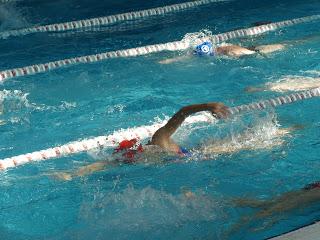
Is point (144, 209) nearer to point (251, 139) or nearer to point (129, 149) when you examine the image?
point (129, 149)

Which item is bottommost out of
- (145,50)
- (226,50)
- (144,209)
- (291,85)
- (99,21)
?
(144,209)

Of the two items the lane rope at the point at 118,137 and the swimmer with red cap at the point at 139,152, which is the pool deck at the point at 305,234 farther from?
the lane rope at the point at 118,137

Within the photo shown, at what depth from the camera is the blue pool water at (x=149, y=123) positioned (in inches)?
164

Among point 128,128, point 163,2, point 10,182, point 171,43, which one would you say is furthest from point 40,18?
point 10,182

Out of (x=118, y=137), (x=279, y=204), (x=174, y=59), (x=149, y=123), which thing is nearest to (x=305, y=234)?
(x=279, y=204)

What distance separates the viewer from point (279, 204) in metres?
4.01

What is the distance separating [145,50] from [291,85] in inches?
87.5

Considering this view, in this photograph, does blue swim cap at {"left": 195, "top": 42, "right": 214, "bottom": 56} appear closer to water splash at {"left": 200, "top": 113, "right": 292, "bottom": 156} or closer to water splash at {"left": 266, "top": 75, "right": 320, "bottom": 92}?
water splash at {"left": 266, "top": 75, "right": 320, "bottom": 92}

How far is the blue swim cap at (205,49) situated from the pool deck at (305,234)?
14.5ft

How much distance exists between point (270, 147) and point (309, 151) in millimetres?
310

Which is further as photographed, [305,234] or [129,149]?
[129,149]

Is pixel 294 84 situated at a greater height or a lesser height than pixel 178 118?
greater

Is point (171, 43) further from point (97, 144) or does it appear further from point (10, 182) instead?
point (10, 182)

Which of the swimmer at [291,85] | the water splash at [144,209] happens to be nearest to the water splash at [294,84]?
the swimmer at [291,85]
